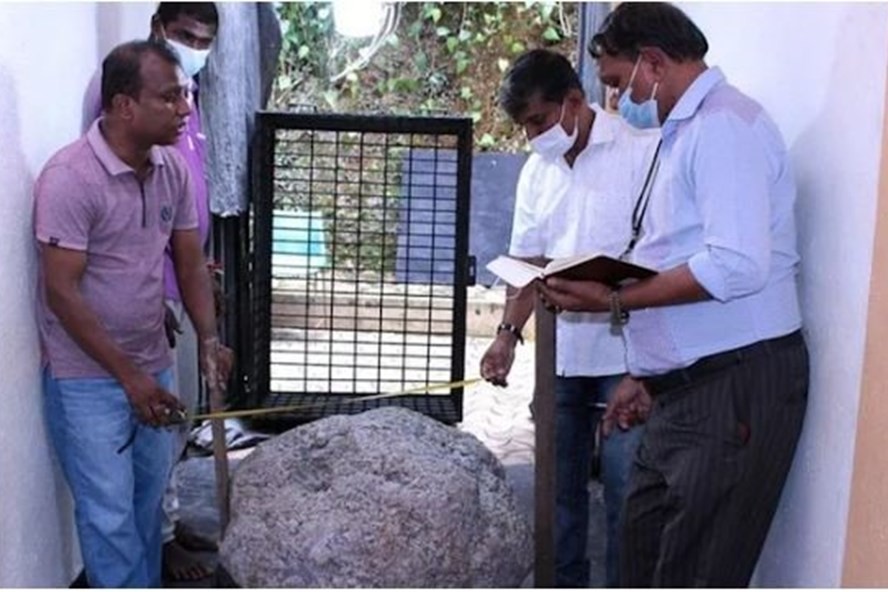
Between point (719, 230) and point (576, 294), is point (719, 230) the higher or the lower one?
the higher one

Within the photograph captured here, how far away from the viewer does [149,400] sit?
2816 millimetres

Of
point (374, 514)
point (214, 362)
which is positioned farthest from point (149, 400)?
point (374, 514)

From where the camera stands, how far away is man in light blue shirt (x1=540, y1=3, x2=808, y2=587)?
2211 mm

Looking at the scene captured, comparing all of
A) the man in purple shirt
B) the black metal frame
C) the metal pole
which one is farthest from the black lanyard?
the black metal frame

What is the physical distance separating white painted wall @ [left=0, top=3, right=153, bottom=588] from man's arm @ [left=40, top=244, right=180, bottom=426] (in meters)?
0.10

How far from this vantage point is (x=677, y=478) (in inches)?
91.4

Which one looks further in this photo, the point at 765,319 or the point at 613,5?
the point at 613,5

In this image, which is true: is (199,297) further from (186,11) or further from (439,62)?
(439,62)

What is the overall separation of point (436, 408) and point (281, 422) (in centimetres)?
65

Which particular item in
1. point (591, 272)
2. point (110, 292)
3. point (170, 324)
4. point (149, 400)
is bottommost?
point (149, 400)

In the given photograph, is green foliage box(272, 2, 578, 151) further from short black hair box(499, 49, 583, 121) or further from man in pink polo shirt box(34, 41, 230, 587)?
man in pink polo shirt box(34, 41, 230, 587)

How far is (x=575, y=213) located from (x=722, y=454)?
2.87ft

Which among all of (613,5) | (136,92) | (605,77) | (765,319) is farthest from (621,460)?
(613,5)

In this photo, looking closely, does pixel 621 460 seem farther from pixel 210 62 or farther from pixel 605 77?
pixel 210 62
